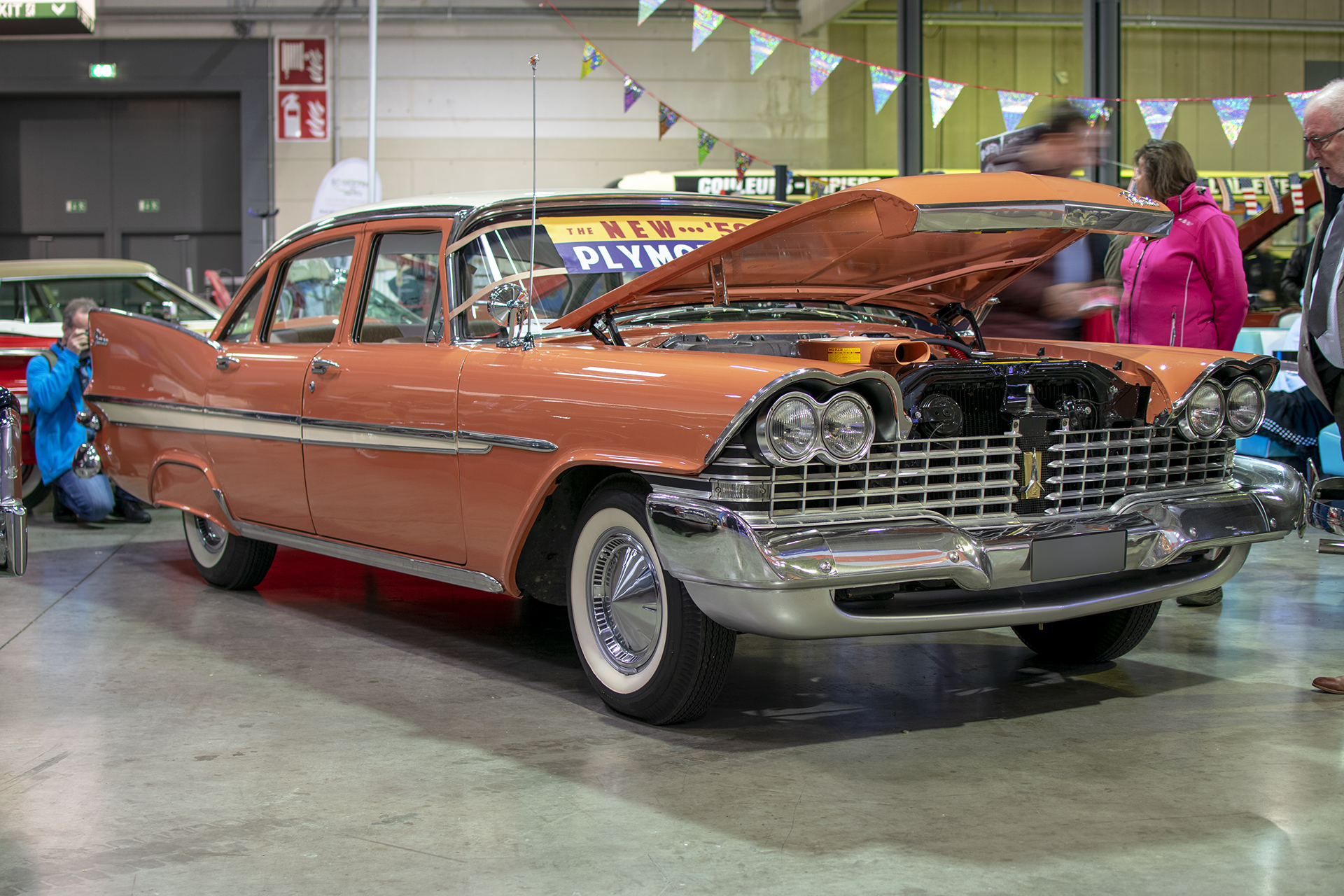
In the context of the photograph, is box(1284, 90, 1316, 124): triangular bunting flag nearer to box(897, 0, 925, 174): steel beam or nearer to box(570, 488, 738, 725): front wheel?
box(897, 0, 925, 174): steel beam

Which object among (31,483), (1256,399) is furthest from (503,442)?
(31,483)

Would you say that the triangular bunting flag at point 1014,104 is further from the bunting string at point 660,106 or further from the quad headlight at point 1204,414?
the quad headlight at point 1204,414

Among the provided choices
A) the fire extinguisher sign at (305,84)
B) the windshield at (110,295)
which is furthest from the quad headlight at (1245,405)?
the fire extinguisher sign at (305,84)

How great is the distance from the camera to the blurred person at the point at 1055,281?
14.8ft

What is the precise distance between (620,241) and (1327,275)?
2125mm

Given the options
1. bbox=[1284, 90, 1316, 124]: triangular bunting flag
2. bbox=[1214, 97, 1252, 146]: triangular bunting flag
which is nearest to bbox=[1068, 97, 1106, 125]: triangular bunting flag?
bbox=[1214, 97, 1252, 146]: triangular bunting flag

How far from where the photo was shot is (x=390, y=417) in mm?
4047

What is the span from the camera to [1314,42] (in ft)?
33.4

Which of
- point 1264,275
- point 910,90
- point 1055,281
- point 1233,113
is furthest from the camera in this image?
point 910,90

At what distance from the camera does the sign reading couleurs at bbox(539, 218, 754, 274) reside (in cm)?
399

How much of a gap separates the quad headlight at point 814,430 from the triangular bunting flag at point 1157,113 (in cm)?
787

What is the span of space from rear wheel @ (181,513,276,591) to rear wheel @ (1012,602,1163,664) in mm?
3063

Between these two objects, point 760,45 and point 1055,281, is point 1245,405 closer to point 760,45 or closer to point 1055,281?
point 1055,281

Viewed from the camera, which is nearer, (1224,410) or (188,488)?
(1224,410)
